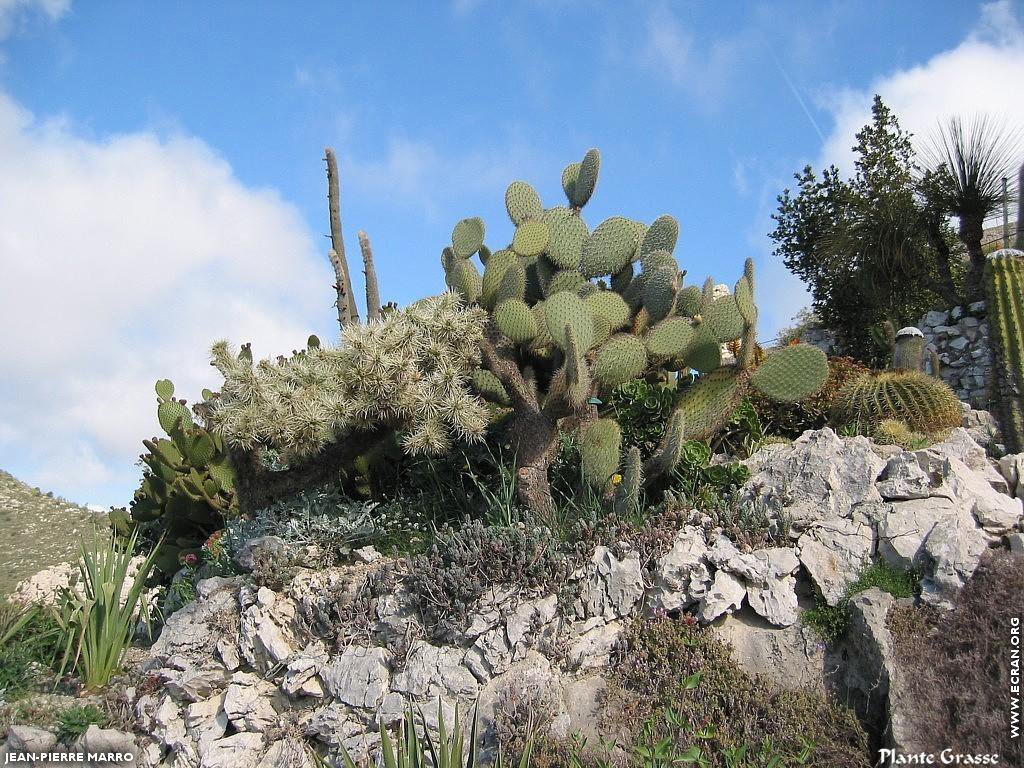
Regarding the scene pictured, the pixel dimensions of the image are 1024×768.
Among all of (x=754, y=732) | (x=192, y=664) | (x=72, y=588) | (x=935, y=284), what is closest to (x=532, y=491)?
(x=754, y=732)

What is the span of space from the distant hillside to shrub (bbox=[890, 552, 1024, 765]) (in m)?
9.67

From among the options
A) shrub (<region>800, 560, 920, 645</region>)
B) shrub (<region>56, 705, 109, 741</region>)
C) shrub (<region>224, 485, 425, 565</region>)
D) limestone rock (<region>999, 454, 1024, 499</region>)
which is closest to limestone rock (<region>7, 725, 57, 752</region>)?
shrub (<region>56, 705, 109, 741</region>)

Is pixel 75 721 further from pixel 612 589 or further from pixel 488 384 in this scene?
pixel 612 589

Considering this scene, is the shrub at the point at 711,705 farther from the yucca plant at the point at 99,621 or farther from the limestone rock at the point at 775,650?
the yucca plant at the point at 99,621

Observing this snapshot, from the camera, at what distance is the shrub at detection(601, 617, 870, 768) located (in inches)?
189

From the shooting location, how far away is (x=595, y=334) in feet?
21.5

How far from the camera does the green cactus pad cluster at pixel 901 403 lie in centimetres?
740

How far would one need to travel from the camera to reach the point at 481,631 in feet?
18.1

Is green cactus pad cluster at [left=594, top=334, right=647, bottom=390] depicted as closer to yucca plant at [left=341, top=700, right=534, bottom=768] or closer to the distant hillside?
yucca plant at [left=341, top=700, right=534, bottom=768]

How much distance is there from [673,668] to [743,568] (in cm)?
81

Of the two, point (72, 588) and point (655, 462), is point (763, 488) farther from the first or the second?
point (72, 588)

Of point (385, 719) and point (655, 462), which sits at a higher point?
point (655, 462)

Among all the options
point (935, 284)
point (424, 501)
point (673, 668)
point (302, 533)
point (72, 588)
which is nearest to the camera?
point (673, 668)

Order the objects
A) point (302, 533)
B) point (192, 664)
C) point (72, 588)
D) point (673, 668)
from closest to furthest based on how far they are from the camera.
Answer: point (673, 668) → point (192, 664) → point (302, 533) → point (72, 588)
